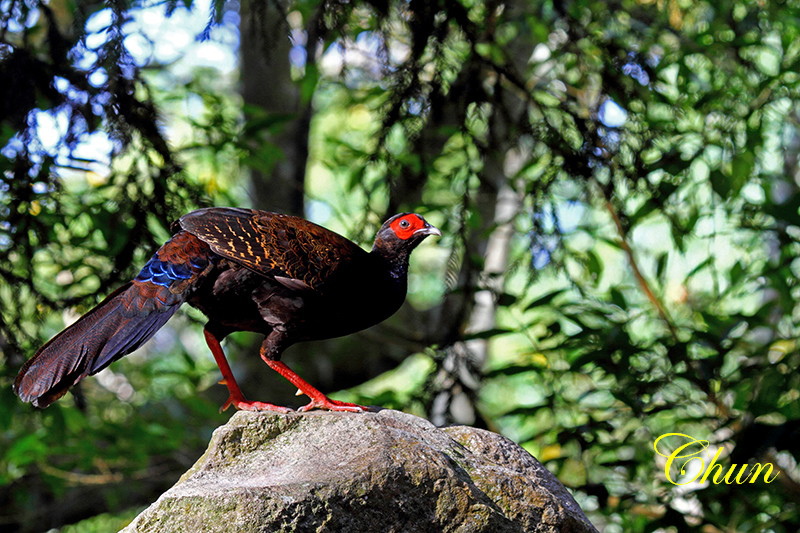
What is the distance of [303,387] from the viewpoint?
342 cm

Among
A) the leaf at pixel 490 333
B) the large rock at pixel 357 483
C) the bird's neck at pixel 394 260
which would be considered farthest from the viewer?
the leaf at pixel 490 333

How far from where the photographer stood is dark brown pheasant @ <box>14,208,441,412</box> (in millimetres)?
3258

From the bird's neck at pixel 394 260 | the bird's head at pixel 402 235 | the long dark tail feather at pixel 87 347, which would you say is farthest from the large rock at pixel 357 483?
the bird's head at pixel 402 235

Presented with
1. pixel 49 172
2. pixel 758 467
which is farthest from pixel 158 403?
pixel 758 467

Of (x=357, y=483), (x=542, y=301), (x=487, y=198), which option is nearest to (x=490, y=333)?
(x=542, y=301)

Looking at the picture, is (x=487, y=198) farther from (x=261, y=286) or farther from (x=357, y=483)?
(x=357, y=483)

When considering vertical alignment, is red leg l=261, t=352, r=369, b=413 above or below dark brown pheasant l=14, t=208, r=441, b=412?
below

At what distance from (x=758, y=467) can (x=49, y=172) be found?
3.89 m

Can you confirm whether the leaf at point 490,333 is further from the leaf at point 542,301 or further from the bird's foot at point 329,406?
the bird's foot at point 329,406

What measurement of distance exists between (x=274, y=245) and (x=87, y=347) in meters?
0.76

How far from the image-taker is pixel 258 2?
418cm

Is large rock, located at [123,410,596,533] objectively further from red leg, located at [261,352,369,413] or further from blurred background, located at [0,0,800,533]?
blurred background, located at [0,0,800,533]

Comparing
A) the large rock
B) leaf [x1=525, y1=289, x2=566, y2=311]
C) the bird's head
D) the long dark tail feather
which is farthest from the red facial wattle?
leaf [x1=525, y1=289, x2=566, y2=311]

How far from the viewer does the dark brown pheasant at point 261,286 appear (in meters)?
3.26
